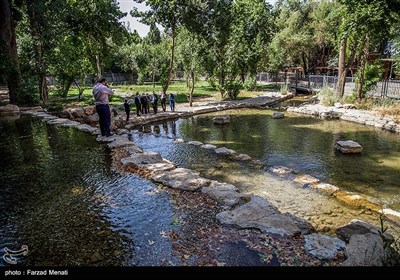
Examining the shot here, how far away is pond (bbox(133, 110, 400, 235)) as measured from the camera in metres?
5.88

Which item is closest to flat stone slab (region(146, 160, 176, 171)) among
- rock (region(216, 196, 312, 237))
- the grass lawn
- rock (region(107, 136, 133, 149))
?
rock (region(107, 136, 133, 149))

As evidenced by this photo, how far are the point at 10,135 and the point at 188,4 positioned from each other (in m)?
13.1

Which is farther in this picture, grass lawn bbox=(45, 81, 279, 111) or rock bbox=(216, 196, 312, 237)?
grass lawn bbox=(45, 81, 279, 111)

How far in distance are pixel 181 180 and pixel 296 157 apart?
505 centimetres

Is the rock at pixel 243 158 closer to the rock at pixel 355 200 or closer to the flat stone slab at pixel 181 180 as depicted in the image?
the rock at pixel 355 200

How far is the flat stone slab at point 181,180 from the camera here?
5.09 meters

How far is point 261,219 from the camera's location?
3.95m

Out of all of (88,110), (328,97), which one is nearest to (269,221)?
(88,110)

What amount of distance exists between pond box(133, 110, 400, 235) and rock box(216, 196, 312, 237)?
131 centimetres

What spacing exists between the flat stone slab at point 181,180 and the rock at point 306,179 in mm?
2729

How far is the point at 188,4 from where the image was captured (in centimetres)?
1739

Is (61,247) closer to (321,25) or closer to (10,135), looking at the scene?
(10,135)

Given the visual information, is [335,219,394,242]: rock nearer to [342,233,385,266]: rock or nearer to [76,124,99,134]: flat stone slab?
[342,233,385,266]: rock

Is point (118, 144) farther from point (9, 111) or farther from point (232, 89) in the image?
point (232, 89)
